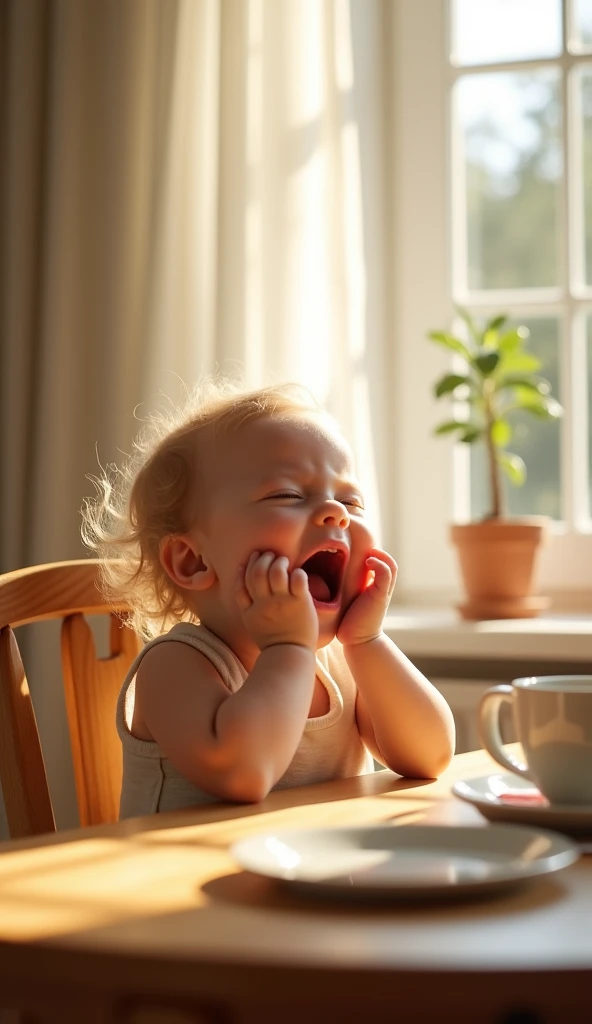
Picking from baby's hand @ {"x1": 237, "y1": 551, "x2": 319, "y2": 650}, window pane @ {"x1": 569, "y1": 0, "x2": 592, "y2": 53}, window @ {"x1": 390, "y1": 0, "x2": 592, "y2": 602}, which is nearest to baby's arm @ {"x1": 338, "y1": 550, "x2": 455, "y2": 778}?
baby's hand @ {"x1": 237, "y1": 551, "x2": 319, "y2": 650}

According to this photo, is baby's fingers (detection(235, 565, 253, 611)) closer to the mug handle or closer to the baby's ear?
the baby's ear

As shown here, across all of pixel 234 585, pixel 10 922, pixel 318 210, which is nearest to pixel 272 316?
pixel 318 210

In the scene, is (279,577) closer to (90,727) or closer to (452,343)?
(90,727)

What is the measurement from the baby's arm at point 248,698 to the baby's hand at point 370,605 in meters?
0.10

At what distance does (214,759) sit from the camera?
90 cm

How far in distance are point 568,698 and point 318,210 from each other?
54.3 inches

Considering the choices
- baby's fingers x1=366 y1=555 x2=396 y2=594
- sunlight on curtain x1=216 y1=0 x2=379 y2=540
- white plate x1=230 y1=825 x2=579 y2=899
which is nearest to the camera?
white plate x1=230 y1=825 x2=579 y2=899

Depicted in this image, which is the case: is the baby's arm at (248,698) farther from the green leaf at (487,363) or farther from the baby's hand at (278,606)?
the green leaf at (487,363)

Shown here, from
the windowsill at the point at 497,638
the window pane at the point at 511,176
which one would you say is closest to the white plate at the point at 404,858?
the windowsill at the point at 497,638

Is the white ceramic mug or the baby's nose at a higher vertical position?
the baby's nose

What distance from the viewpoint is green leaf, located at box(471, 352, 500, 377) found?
1875 mm

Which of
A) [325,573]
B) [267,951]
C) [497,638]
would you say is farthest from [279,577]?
[497,638]

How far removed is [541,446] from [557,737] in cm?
151

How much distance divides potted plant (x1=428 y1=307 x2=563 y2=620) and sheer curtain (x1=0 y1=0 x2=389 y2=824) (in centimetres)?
18
